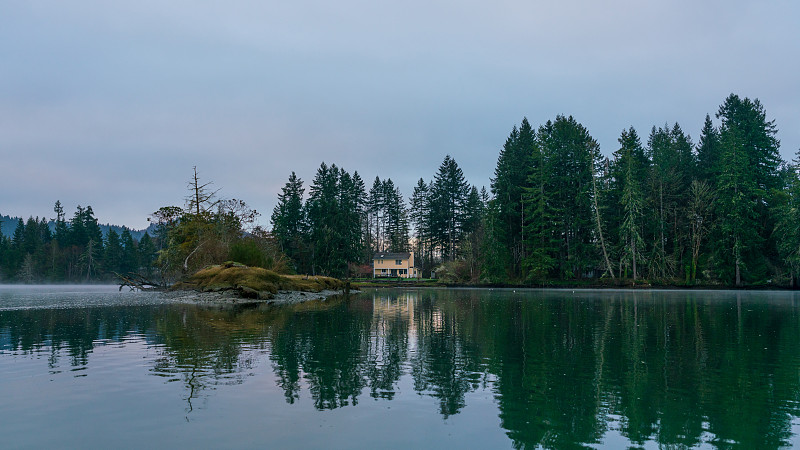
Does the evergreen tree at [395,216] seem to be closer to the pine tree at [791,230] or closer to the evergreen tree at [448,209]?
the evergreen tree at [448,209]

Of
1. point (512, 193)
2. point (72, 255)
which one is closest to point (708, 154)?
point (512, 193)

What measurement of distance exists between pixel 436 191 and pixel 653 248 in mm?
48484

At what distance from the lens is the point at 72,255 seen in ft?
378

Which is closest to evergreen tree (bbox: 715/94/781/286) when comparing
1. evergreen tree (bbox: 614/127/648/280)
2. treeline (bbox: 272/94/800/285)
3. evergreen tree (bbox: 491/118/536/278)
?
treeline (bbox: 272/94/800/285)

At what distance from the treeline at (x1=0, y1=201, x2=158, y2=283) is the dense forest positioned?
3060cm

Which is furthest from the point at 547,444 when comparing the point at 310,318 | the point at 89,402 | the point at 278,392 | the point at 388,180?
the point at 388,180

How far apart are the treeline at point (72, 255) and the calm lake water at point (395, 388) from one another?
107 m

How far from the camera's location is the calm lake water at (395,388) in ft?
23.2

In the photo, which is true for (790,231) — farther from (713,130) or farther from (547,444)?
(547,444)

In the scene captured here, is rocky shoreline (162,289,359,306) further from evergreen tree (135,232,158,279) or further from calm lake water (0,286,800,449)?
evergreen tree (135,232,158,279)

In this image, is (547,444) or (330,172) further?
(330,172)

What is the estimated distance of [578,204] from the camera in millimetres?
70188

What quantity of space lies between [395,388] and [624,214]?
68.2 m

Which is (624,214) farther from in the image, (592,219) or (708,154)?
(708,154)
